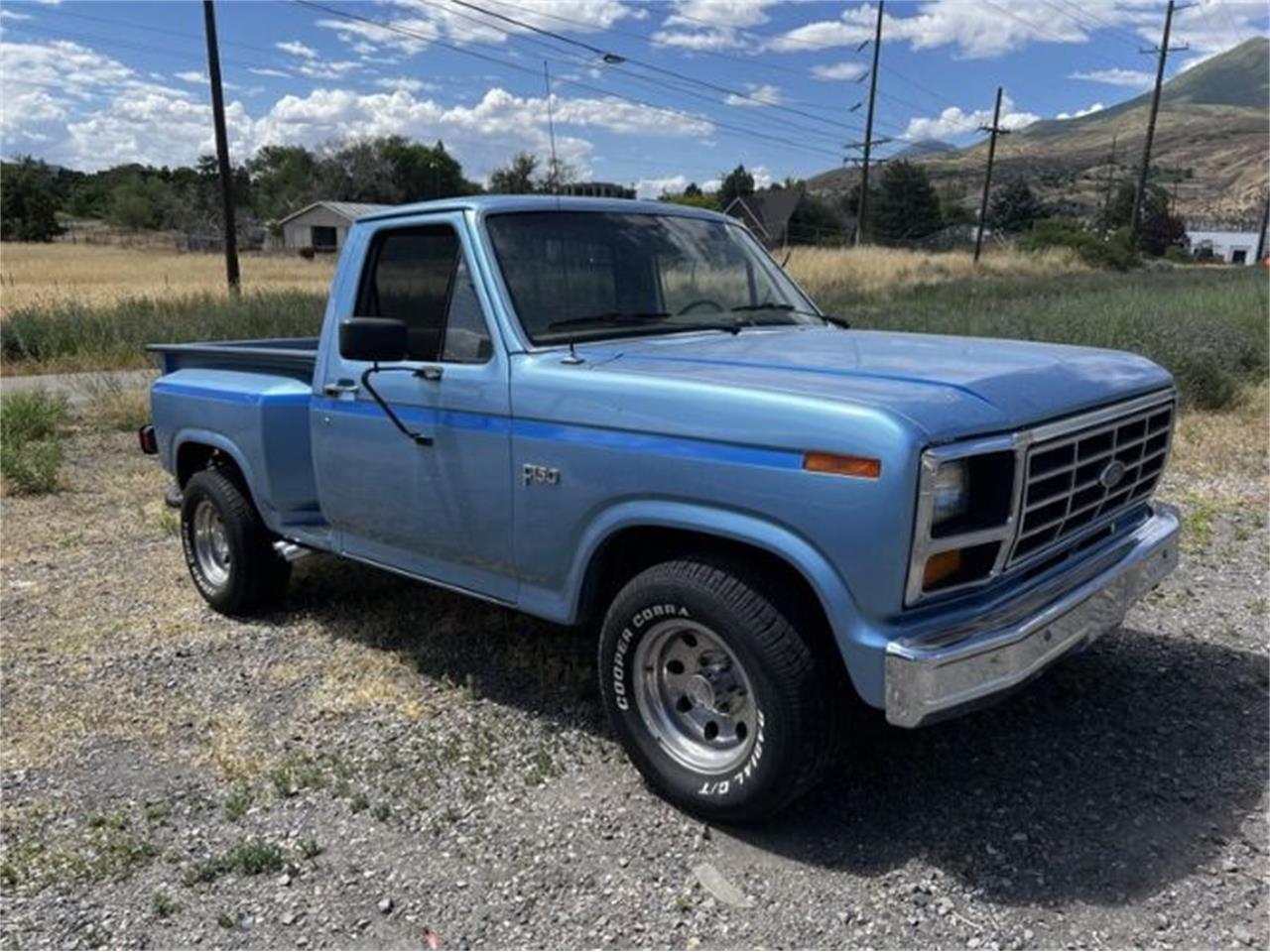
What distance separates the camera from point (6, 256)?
166 feet

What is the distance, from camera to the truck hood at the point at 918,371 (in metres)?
2.87

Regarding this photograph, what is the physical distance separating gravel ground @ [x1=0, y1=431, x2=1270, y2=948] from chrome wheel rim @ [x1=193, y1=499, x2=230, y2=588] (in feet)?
1.34

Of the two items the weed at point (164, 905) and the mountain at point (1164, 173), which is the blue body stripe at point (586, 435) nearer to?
the weed at point (164, 905)

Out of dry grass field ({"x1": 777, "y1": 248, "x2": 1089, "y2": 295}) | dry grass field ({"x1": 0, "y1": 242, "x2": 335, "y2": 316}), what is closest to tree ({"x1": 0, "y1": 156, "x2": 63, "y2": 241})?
dry grass field ({"x1": 0, "y1": 242, "x2": 335, "y2": 316})

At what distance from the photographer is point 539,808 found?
3.51 meters

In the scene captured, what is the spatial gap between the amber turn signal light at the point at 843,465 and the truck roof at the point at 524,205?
1.90m

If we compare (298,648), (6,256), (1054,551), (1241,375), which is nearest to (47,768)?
(298,648)

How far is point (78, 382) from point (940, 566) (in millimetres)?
14014

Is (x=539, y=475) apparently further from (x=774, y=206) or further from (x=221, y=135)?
(x=774, y=206)

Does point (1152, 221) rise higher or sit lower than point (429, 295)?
higher

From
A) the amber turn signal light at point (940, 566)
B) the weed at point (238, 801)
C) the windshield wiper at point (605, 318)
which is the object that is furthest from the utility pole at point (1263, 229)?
the weed at point (238, 801)

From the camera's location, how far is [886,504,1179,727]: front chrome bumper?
273cm

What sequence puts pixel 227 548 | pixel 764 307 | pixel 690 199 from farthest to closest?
pixel 690 199, pixel 227 548, pixel 764 307

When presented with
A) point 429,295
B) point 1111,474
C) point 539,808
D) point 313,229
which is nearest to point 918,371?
point 1111,474
